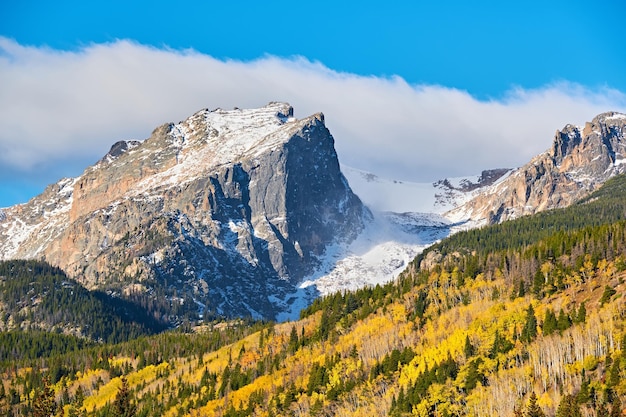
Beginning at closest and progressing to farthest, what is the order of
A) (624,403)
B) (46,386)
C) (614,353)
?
1. (46,386)
2. (624,403)
3. (614,353)

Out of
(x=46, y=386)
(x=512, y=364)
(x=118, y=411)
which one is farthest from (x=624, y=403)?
(x=46, y=386)

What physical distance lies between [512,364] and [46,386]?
99959 mm

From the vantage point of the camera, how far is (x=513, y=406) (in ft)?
557

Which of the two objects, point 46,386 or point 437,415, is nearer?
point 46,386

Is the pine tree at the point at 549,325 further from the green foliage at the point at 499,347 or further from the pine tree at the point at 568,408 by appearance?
the pine tree at the point at 568,408

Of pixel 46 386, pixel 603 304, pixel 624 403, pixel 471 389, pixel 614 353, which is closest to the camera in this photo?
pixel 46 386

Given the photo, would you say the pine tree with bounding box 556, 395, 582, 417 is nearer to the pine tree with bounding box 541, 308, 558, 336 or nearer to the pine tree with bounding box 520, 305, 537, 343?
the pine tree with bounding box 541, 308, 558, 336

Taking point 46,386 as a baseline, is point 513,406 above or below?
below

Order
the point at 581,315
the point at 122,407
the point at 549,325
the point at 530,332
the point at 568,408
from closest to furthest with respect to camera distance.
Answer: the point at 122,407, the point at 568,408, the point at 581,315, the point at 549,325, the point at 530,332

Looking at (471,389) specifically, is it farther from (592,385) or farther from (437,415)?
(592,385)

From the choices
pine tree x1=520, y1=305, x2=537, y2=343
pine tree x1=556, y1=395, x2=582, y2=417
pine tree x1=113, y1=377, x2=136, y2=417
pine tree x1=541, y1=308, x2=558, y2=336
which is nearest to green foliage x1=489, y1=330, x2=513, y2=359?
pine tree x1=520, y1=305, x2=537, y2=343

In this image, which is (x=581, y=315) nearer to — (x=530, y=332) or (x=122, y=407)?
(x=530, y=332)

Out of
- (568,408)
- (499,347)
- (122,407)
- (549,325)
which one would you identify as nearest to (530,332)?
(549,325)

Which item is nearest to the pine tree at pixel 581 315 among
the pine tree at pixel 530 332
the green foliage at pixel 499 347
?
the pine tree at pixel 530 332
